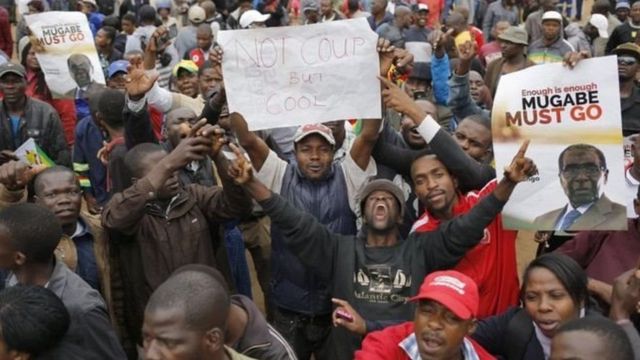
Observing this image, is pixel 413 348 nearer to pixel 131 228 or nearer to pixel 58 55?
pixel 131 228

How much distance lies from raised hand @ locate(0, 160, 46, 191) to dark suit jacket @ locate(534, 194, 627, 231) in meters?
2.44

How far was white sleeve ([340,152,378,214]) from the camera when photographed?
4.50 meters

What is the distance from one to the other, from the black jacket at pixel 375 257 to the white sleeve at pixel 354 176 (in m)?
0.49

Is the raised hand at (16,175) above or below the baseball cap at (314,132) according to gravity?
below

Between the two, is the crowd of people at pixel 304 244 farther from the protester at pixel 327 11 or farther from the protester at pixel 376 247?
the protester at pixel 327 11

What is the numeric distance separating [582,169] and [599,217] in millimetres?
247

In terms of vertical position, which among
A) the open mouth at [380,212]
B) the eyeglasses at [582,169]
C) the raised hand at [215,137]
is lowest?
the open mouth at [380,212]

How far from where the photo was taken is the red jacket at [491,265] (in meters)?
4.03

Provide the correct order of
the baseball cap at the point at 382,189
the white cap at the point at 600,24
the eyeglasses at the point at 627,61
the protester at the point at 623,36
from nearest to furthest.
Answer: the baseball cap at the point at 382,189 < the eyeglasses at the point at 627,61 < the protester at the point at 623,36 < the white cap at the point at 600,24

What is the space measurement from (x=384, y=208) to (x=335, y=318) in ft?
2.07

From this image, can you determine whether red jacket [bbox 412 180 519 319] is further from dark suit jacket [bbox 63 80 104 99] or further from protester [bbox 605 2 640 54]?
protester [bbox 605 2 640 54]

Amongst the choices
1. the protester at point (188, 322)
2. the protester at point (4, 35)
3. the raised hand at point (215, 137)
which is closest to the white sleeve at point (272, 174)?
the raised hand at point (215, 137)

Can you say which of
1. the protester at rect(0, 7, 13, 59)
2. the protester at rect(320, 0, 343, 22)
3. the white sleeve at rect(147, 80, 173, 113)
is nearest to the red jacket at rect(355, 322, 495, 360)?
the white sleeve at rect(147, 80, 173, 113)

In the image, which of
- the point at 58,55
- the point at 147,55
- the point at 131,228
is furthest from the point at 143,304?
the point at 58,55
